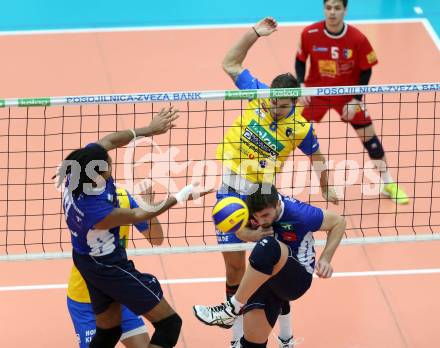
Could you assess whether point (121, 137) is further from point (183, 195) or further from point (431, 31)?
point (431, 31)

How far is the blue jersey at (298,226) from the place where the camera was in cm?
816

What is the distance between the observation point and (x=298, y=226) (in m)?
8.17

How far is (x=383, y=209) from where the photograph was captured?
11617 mm

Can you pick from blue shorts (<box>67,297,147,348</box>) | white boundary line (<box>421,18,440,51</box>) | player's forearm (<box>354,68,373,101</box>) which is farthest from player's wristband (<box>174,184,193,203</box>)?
white boundary line (<box>421,18,440,51</box>)

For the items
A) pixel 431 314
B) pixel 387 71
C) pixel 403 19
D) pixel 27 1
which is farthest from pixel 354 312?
pixel 27 1

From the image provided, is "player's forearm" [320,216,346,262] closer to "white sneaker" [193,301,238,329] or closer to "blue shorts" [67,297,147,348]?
"white sneaker" [193,301,238,329]

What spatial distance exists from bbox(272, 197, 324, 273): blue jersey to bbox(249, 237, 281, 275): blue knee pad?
0.31 metres

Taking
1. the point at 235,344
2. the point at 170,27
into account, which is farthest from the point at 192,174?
the point at 170,27

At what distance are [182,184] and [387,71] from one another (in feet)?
13.1

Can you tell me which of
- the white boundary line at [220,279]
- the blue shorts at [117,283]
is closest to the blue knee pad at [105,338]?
the blue shorts at [117,283]

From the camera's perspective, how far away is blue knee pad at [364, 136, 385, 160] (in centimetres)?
1156

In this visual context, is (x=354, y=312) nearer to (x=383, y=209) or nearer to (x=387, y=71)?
(x=383, y=209)

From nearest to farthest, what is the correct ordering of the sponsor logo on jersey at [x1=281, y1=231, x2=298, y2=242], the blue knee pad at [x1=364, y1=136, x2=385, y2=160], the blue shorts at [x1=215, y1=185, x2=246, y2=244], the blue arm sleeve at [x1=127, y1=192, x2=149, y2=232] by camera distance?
the sponsor logo on jersey at [x1=281, y1=231, x2=298, y2=242] < the blue arm sleeve at [x1=127, y1=192, x2=149, y2=232] < the blue shorts at [x1=215, y1=185, x2=246, y2=244] < the blue knee pad at [x1=364, y1=136, x2=385, y2=160]

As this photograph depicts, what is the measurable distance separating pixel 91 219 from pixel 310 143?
2.47 metres
